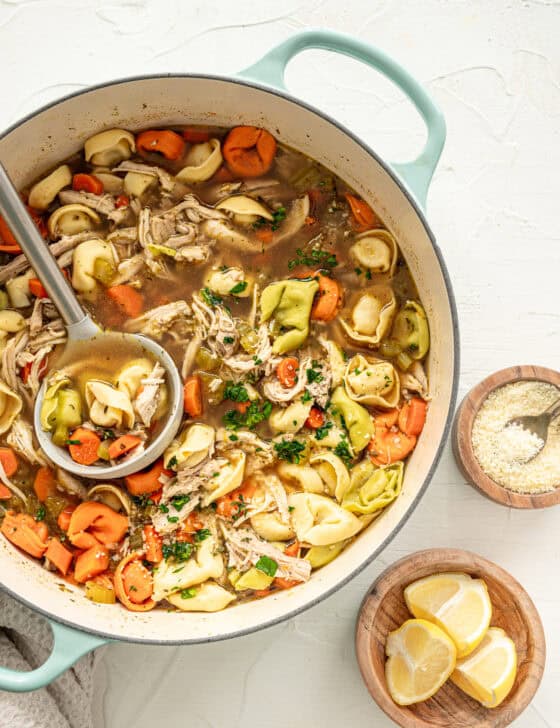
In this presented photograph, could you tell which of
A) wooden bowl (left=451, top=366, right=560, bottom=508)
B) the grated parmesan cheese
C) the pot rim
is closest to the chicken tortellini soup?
wooden bowl (left=451, top=366, right=560, bottom=508)

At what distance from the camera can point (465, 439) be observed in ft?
11.5

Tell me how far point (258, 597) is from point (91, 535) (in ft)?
2.80

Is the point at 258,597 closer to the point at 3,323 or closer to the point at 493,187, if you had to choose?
the point at 3,323

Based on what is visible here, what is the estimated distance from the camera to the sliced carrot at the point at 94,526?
Answer: 3.55 m

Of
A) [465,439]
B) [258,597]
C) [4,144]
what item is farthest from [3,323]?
[465,439]

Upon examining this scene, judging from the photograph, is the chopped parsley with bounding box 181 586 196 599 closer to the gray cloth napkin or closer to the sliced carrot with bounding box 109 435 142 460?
the gray cloth napkin

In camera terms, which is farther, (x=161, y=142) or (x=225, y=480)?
(x=161, y=142)

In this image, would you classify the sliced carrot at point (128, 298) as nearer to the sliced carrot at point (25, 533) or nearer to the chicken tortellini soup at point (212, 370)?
the chicken tortellini soup at point (212, 370)

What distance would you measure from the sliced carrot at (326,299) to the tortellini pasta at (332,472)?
0.67 m

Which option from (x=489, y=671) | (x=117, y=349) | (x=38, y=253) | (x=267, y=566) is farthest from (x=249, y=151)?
(x=489, y=671)

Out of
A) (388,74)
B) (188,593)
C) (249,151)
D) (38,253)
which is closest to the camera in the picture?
(38,253)

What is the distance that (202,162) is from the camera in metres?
3.73

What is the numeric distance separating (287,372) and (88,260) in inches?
43.5

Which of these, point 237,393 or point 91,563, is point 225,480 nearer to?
point 237,393
